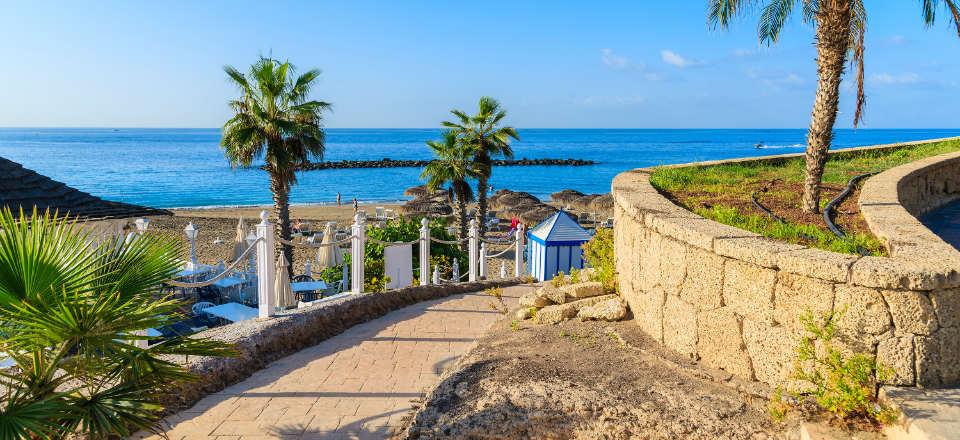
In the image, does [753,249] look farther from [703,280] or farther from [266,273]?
[266,273]

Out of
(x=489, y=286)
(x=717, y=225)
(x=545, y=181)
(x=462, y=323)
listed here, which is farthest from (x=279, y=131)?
(x=545, y=181)

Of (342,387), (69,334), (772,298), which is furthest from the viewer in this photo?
(342,387)

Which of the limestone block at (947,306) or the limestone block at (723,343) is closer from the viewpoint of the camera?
the limestone block at (947,306)

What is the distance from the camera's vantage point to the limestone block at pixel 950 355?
322 centimetres

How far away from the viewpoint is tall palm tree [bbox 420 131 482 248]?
21156 millimetres

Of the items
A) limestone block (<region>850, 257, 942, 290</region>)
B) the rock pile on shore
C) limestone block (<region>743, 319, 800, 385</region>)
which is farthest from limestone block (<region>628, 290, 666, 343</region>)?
limestone block (<region>850, 257, 942, 290</region>)

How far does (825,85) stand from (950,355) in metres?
Answer: 4.27

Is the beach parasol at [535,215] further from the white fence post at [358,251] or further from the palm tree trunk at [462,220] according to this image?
the white fence post at [358,251]

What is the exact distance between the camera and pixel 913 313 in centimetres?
321

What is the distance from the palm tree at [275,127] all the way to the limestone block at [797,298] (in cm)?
1404

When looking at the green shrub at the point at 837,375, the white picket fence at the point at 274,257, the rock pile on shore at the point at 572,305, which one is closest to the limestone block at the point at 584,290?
the rock pile on shore at the point at 572,305

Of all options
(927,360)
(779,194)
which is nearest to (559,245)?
(779,194)

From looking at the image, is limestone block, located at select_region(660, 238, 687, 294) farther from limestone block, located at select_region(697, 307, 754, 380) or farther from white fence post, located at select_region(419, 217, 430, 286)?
white fence post, located at select_region(419, 217, 430, 286)

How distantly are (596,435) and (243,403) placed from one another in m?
2.91
